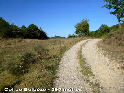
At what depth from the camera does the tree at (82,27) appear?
6350cm

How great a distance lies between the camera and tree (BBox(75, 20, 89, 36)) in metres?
63.5

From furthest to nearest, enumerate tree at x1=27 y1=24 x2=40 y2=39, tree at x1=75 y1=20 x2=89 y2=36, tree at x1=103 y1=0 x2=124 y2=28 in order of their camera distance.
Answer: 1. tree at x1=27 y1=24 x2=40 y2=39
2. tree at x1=75 y1=20 x2=89 y2=36
3. tree at x1=103 y1=0 x2=124 y2=28

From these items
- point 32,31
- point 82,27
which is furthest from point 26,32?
point 82,27

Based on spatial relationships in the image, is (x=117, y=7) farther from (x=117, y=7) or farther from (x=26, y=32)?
(x=26, y=32)

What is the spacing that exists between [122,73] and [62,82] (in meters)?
5.51

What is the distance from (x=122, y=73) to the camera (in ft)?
33.6

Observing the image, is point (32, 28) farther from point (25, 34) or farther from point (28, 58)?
point (28, 58)

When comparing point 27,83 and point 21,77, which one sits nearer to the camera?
point 27,83

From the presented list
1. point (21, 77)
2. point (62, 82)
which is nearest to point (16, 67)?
point (21, 77)

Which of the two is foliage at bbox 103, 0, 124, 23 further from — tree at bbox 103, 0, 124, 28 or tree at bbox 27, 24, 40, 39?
tree at bbox 27, 24, 40, 39

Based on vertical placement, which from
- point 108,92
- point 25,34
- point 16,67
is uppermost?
point 25,34

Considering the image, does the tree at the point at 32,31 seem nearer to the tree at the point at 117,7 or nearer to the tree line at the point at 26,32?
the tree line at the point at 26,32

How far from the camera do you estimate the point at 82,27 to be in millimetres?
63500

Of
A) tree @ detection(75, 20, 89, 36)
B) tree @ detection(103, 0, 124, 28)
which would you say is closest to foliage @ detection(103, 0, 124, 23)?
tree @ detection(103, 0, 124, 28)
